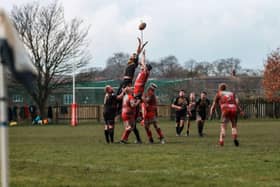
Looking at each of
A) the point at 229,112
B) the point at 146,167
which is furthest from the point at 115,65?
the point at 146,167

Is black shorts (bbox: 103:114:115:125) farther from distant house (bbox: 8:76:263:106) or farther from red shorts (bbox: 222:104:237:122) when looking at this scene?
distant house (bbox: 8:76:263:106)

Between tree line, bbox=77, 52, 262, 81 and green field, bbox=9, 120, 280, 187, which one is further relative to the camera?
tree line, bbox=77, 52, 262, 81

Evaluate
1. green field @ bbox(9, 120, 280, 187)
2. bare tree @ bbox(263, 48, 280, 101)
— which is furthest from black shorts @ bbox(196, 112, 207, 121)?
bare tree @ bbox(263, 48, 280, 101)

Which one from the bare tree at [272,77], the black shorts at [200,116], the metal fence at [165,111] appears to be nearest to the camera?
the black shorts at [200,116]

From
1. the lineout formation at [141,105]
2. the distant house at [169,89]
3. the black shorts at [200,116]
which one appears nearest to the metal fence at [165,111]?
the distant house at [169,89]

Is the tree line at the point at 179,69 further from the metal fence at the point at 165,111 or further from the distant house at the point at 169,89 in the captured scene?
the metal fence at the point at 165,111

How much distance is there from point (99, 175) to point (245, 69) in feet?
284

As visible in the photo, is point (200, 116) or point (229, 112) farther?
point (200, 116)

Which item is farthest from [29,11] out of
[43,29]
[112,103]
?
[112,103]

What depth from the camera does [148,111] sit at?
21.2 meters

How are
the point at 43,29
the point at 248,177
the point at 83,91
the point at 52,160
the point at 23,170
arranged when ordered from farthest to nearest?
the point at 83,91, the point at 43,29, the point at 52,160, the point at 23,170, the point at 248,177

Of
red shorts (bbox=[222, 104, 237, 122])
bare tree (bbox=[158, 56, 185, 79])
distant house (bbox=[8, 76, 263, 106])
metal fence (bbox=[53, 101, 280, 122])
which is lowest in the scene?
metal fence (bbox=[53, 101, 280, 122])

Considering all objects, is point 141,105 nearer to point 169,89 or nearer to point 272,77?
point 169,89

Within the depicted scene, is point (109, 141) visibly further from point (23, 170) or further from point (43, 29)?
point (43, 29)
